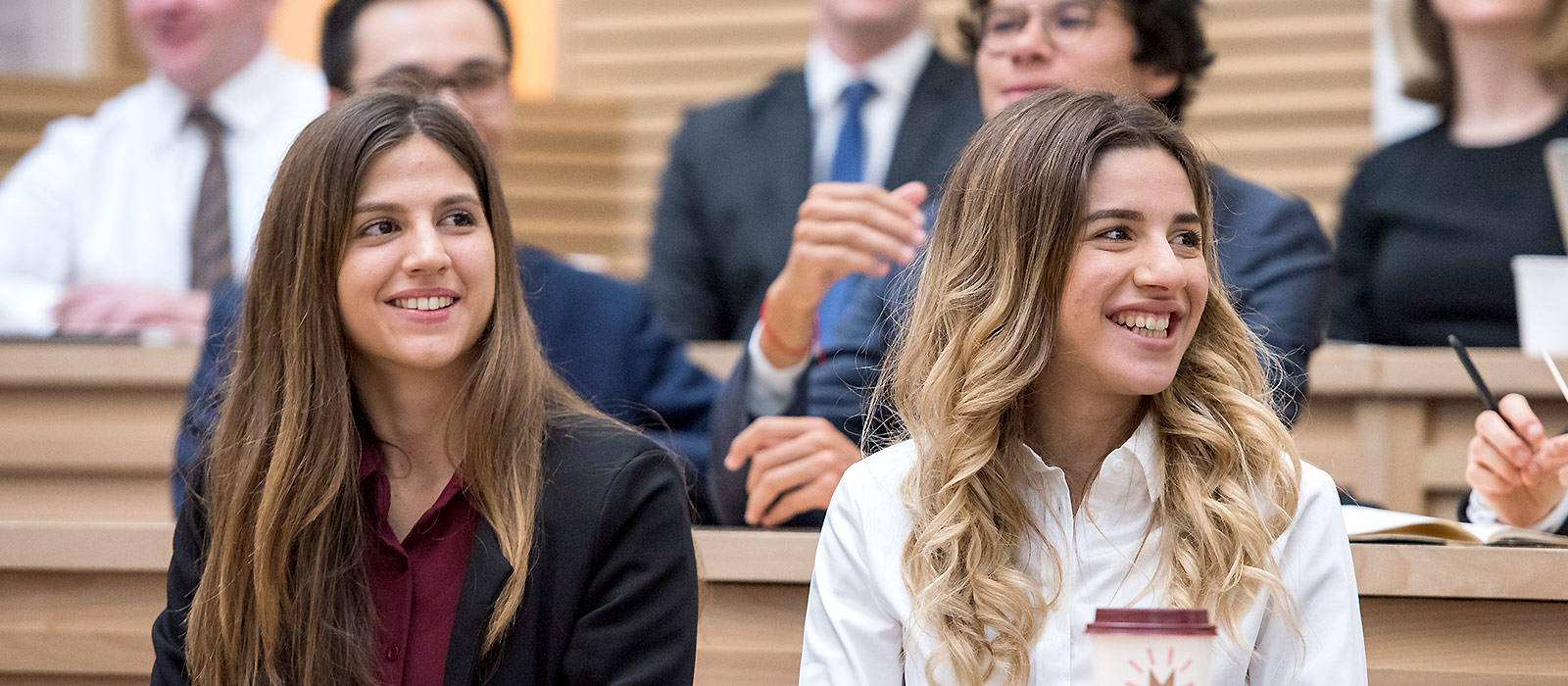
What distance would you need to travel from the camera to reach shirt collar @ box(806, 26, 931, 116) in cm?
336

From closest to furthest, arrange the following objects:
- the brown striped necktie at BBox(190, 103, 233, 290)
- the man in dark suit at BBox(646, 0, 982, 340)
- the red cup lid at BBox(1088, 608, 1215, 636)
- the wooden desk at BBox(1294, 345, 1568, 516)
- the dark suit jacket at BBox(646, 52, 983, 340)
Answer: the red cup lid at BBox(1088, 608, 1215, 636) → the wooden desk at BBox(1294, 345, 1568, 516) → the man in dark suit at BBox(646, 0, 982, 340) → the dark suit jacket at BBox(646, 52, 983, 340) → the brown striped necktie at BBox(190, 103, 233, 290)

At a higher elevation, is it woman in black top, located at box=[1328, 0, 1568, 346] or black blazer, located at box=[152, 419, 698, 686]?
woman in black top, located at box=[1328, 0, 1568, 346]

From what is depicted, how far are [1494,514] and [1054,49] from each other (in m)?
0.96

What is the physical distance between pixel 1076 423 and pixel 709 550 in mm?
536

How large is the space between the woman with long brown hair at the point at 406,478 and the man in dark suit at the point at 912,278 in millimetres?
477

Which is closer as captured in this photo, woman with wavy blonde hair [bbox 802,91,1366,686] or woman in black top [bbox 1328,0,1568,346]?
woman with wavy blonde hair [bbox 802,91,1366,686]

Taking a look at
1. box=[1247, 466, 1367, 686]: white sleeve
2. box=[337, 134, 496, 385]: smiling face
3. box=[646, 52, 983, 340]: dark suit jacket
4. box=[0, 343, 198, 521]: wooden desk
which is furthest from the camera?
box=[646, 52, 983, 340]: dark suit jacket

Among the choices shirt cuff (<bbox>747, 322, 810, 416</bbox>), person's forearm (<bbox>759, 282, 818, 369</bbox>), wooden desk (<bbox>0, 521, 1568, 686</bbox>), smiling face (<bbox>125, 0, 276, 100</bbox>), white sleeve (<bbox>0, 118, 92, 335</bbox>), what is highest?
smiling face (<bbox>125, 0, 276, 100</bbox>)

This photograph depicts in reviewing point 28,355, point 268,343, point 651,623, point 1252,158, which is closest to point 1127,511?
point 651,623

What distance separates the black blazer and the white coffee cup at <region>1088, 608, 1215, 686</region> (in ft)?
2.28

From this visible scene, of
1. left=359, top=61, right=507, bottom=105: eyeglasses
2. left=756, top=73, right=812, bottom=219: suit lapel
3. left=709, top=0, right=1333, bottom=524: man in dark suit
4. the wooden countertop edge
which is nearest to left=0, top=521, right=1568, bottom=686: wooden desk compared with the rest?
the wooden countertop edge

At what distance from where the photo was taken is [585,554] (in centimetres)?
165

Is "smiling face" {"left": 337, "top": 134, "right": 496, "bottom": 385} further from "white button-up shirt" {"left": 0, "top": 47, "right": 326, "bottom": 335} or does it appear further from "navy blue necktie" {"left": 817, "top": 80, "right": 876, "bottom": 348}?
"white button-up shirt" {"left": 0, "top": 47, "right": 326, "bottom": 335}

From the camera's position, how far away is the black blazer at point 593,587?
1609 millimetres
